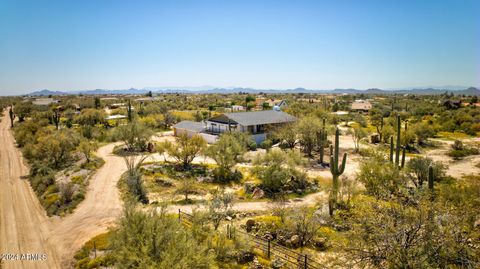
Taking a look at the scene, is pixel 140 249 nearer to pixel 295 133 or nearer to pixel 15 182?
pixel 15 182

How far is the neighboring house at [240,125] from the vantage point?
48.1 m

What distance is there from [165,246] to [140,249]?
1.00 meters

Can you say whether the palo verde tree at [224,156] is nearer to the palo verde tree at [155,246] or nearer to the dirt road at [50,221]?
the dirt road at [50,221]

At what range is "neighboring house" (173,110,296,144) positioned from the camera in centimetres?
4806

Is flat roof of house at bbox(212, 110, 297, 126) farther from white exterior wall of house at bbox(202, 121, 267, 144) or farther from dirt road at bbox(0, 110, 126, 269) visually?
dirt road at bbox(0, 110, 126, 269)

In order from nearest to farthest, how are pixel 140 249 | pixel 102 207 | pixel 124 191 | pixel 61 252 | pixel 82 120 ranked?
pixel 140 249 → pixel 61 252 → pixel 102 207 → pixel 124 191 → pixel 82 120

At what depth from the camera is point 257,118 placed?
51312 mm

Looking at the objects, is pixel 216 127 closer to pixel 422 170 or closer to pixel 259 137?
pixel 259 137

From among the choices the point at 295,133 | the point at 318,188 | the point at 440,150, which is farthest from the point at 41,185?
the point at 440,150

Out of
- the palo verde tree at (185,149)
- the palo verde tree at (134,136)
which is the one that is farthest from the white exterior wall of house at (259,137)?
the palo verde tree at (134,136)

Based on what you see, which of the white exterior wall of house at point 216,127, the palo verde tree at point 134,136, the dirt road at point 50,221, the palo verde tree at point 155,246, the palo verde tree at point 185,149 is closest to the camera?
the palo verde tree at point 155,246

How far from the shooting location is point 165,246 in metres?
12.1

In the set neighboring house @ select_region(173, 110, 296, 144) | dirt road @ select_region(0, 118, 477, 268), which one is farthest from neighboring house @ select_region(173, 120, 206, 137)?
dirt road @ select_region(0, 118, 477, 268)

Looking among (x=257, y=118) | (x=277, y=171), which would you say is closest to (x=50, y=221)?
(x=277, y=171)
